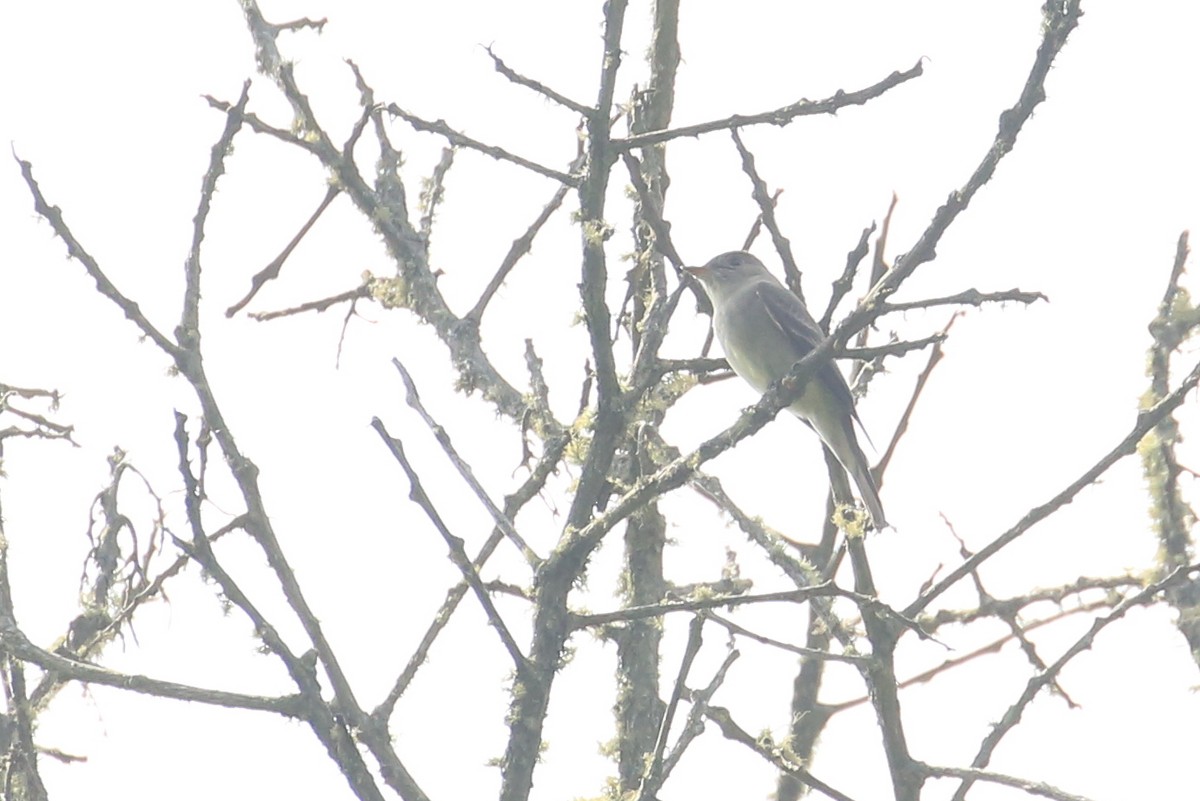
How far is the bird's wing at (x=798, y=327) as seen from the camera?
761cm

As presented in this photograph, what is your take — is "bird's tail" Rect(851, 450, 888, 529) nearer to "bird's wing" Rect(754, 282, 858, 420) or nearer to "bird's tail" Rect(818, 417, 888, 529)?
"bird's tail" Rect(818, 417, 888, 529)

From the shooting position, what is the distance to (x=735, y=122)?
10.8 feet

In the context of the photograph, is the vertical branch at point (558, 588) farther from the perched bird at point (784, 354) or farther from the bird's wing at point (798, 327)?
the bird's wing at point (798, 327)

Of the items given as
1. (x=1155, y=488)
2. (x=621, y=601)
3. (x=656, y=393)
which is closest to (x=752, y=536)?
(x=621, y=601)

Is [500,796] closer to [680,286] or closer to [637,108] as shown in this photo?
[680,286]

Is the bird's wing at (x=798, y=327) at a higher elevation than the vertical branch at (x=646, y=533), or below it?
higher

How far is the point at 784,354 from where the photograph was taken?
306 inches

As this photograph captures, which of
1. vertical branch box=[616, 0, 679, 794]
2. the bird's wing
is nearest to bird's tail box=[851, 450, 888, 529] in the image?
the bird's wing

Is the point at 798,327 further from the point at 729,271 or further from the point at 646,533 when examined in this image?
the point at 646,533

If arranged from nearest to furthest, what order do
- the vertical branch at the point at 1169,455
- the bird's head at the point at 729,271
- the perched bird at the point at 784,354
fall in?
the vertical branch at the point at 1169,455
the perched bird at the point at 784,354
the bird's head at the point at 729,271

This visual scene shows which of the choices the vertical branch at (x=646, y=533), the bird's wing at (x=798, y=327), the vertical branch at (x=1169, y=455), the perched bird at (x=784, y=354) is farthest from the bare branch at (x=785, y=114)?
the bird's wing at (x=798, y=327)

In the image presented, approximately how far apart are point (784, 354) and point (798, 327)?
211mm

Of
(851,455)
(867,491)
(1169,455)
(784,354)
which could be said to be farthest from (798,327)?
(1169,455)

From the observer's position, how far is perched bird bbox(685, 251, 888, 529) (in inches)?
299
